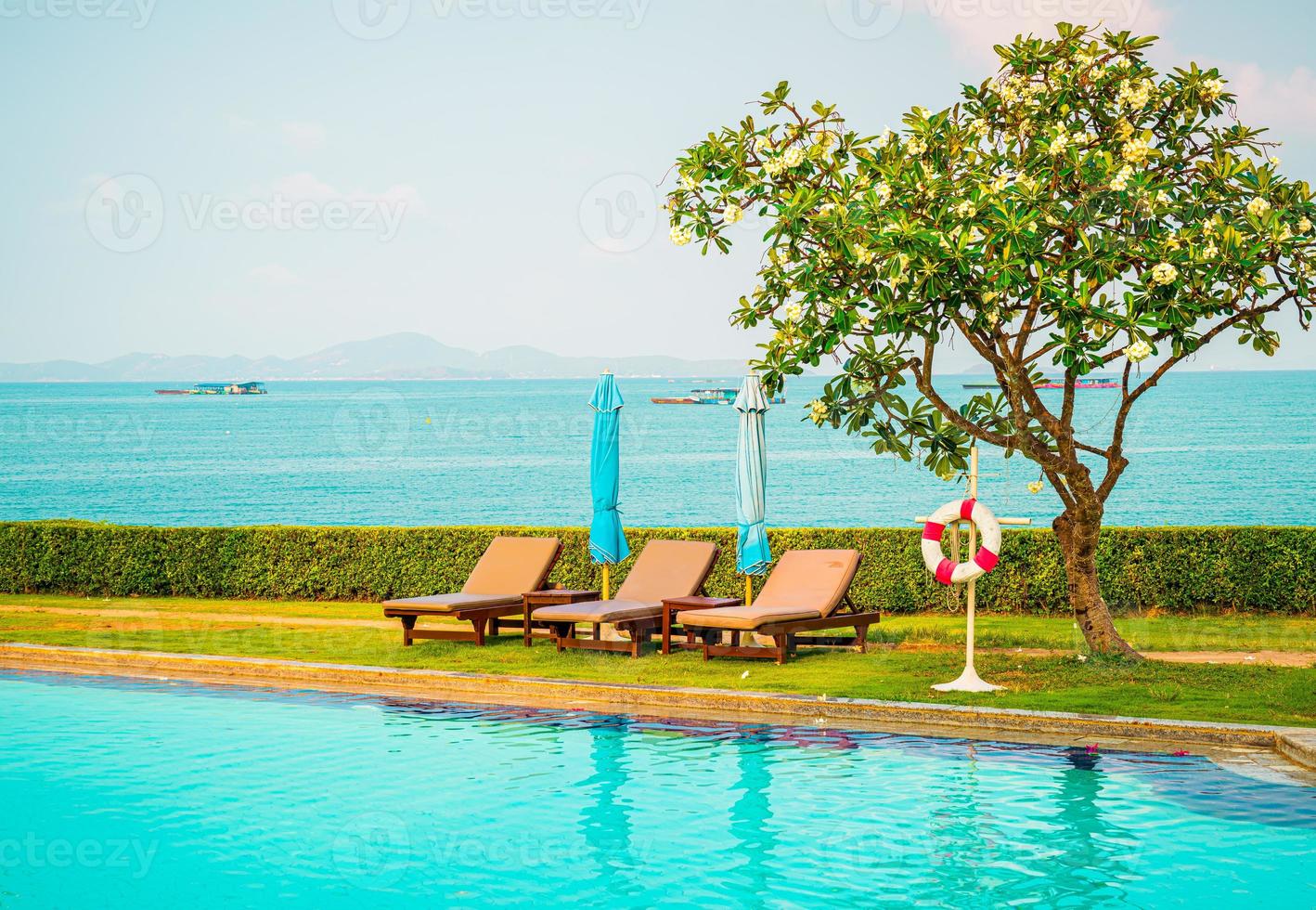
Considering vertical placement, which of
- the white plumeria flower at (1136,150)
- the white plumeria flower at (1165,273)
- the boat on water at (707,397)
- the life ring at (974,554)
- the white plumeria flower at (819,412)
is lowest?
the life ring at (974,554)

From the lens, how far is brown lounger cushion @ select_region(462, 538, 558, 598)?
14.7 m

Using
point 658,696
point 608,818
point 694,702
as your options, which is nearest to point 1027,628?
point 694,702

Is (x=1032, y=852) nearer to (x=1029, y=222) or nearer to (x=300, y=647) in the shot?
(x=1029, y=222)

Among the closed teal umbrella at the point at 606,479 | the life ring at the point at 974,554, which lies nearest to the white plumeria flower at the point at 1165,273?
the life ring at the point at 974,554

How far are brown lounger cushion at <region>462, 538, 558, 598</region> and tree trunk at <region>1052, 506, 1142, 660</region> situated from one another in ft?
18.9

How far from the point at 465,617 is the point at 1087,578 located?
6.27 metres

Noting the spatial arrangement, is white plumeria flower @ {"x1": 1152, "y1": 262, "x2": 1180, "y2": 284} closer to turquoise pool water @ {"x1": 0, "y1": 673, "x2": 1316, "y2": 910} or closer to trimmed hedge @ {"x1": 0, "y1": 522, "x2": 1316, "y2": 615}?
turquoise pool water @ {"x1": 0, "y1": 673, "x2": 1316, "y2": 910}

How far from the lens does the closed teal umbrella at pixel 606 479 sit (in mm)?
14570

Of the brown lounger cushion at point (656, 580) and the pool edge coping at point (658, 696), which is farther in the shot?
the brown lounger cushion at point (656, 580)

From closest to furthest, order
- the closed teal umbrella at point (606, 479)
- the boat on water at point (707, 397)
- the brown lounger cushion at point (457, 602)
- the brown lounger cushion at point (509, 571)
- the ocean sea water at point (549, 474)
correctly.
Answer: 1. the brown lounger cushion at point (457, 602)
2. the brown lounger cushion at point (509, 571)
3. the closed teal umbrella at point (606, 479)
4. the ocean sea water at point (549, 474)
5. the boat on water at point (707, 397)

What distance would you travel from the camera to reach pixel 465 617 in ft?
44.9

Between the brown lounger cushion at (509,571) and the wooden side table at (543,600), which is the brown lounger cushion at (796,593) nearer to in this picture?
the wooden side table at (543,600)

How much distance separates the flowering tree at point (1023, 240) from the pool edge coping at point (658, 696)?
2.26 m

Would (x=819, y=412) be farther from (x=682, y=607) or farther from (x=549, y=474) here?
(x=549, y=474)
